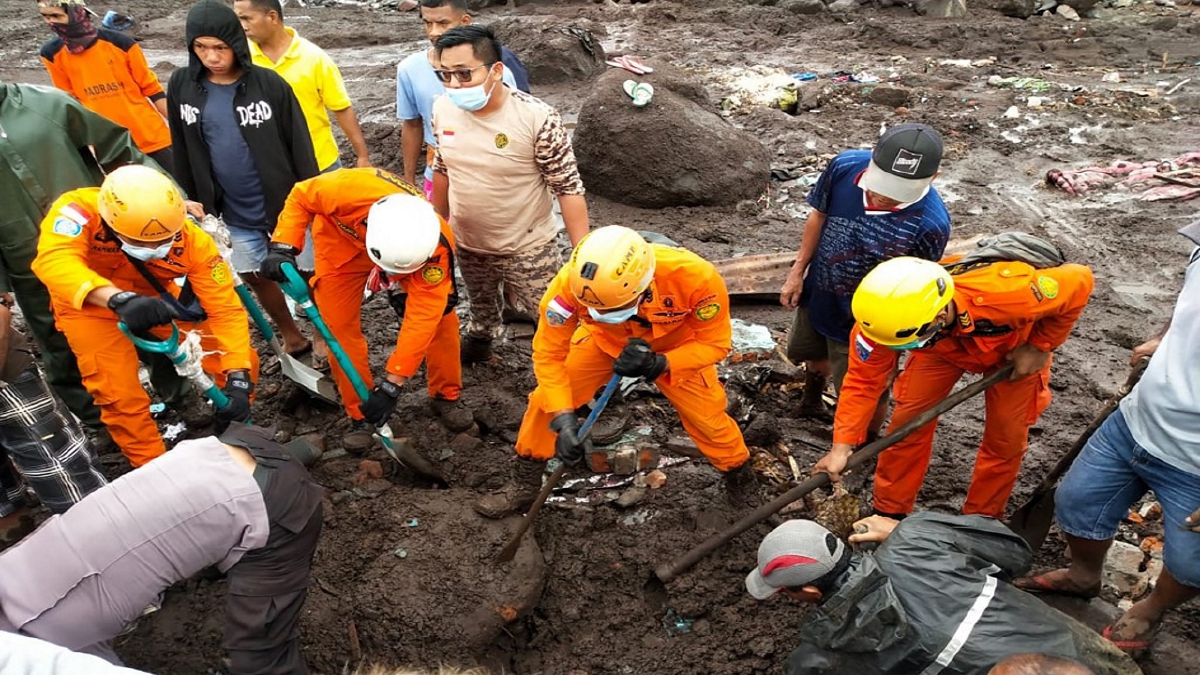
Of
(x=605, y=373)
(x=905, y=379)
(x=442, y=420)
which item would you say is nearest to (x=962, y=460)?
(x=905, y=379)

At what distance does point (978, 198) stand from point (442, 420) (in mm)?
5265

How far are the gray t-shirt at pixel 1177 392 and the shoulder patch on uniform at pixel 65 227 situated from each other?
4.09 meters

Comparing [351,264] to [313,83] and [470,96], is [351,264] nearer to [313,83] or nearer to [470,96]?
[470,96]

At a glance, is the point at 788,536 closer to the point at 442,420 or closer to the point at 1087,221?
the point at 442,420

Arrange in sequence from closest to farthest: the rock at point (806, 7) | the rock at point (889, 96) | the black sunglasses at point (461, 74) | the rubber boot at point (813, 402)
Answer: the black sunglasses at point (461, 74), the rubber boot at point (813, 402), the rock at point (889, 96), the rock at point (806, 7)

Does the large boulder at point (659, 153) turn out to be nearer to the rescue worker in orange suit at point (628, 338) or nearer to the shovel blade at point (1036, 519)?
the rescue worker in orange suit at point (628, 338)

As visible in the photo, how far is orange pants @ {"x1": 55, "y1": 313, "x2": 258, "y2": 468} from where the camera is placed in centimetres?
324

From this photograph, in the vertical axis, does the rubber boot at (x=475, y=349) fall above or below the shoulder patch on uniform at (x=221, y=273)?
below

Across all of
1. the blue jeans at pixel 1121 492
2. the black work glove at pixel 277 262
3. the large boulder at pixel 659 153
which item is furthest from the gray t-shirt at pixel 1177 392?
the large boulder at pixel 659 153

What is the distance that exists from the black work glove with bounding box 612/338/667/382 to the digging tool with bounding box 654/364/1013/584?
0.73m

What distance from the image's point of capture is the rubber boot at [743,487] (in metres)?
3.68

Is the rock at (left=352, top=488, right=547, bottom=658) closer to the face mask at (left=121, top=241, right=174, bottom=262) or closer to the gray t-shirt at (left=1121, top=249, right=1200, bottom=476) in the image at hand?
the face mask at (left=121, top=241, right=174, bottom=262)

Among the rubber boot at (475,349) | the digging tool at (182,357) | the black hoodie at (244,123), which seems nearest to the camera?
the digging tool at (182,357)

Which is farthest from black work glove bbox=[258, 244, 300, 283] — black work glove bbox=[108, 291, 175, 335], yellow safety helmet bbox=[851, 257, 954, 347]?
yellow safety helmet bbox=[851, 257, 954, 347]
